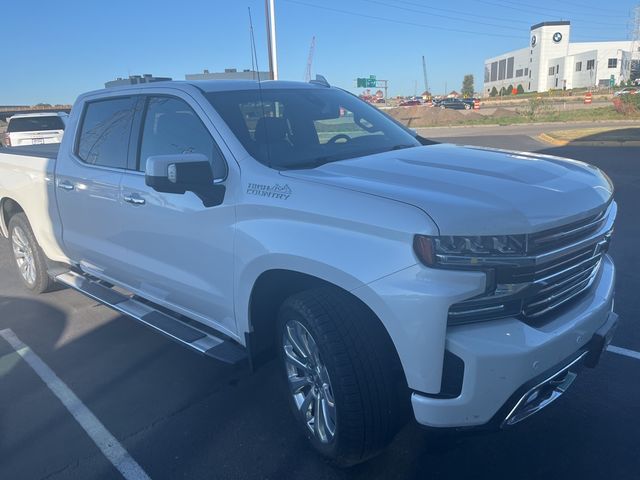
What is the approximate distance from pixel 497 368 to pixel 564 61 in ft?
434

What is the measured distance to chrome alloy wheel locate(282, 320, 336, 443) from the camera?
2811 mm

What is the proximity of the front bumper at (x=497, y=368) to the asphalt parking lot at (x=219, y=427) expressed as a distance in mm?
626

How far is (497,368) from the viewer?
2.25m

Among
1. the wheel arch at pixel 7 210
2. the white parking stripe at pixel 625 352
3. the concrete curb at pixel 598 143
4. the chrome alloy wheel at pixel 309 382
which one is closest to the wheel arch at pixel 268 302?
the chrome alloy wheel at pixel 309 382

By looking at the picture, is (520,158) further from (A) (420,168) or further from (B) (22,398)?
(B) (22,398)

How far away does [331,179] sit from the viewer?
2.80 m

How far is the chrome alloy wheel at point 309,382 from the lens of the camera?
2.81 m

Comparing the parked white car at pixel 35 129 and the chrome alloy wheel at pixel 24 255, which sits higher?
the parked white car at pixel 35 129

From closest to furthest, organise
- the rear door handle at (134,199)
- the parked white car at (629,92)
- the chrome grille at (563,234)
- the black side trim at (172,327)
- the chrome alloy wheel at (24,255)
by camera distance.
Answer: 1. the chrome grille at (563,234)
2. the black side trim at (172,327)
3. the rear door handle at (134,199)
4. the chrome alloy wheel at (24,255)
5. the parked white car at (629,92)

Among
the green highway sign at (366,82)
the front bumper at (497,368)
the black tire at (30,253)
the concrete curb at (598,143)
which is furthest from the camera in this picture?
the green highway sign at (366,82)

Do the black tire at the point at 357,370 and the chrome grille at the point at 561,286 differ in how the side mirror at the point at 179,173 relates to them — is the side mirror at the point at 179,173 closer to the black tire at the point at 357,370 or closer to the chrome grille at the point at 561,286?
the black tire at the point at 357,370

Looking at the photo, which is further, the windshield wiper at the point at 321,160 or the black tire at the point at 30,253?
the black tire at the point at 30,253

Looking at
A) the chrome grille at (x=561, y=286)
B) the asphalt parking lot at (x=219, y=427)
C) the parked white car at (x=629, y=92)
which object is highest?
the parked white car at (x=629, y=92)

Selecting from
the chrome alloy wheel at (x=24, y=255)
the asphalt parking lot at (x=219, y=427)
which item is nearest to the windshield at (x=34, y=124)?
the chrome alloy wheel at (x=24, y=255)
